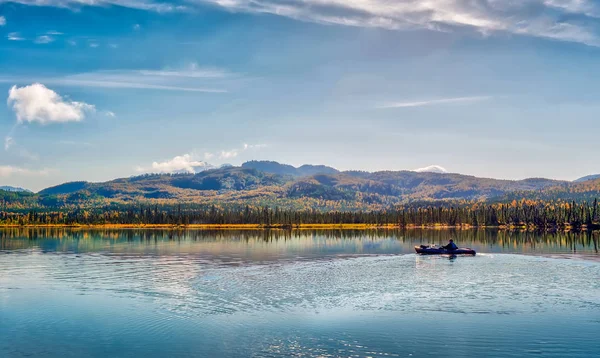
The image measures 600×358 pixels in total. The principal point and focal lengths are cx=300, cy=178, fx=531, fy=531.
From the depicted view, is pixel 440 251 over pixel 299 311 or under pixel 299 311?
under

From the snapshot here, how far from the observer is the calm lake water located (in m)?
33.3

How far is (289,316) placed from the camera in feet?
137

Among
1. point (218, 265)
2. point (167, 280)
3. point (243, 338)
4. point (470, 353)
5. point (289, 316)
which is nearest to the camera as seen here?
point (470, 353)

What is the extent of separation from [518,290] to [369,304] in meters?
17.7

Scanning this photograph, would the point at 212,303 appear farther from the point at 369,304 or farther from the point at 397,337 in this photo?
the point at 397,337

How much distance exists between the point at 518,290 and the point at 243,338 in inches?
1270

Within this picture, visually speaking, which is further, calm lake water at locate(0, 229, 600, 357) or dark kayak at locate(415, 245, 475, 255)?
dark kayak at locate(415, 245, 475, 255)

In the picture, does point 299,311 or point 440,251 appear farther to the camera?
point 440,251

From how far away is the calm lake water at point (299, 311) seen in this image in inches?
1310

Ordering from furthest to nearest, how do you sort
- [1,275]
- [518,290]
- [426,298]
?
[1,275] → [518,290] → [426,298]

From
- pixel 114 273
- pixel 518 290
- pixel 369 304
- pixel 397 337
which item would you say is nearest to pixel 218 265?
pixel 114 273

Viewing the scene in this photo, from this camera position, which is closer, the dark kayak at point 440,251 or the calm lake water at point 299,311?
the calm lake water at point 299,311

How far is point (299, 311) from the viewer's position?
143ft

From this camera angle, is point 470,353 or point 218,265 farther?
point 218,265
